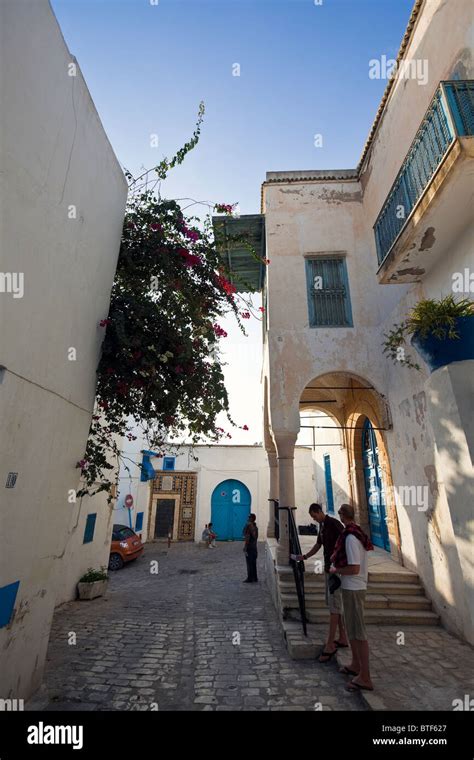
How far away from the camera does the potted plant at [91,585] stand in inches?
295

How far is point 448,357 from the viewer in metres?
4.59

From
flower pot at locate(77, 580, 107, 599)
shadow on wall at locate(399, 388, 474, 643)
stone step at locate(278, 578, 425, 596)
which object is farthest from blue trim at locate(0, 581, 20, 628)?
flower pot at locate(77, 580, 107, 599)

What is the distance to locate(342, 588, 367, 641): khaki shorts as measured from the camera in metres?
3.51

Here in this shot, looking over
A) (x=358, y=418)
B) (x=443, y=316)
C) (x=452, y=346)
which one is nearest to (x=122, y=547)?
(x=358, y=418)

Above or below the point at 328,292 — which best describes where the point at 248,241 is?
above

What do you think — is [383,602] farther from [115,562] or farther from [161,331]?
[115,562]

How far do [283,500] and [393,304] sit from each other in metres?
4.32

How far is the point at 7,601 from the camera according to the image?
3145 mm

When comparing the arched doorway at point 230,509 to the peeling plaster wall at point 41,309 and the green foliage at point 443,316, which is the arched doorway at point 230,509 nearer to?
the peeling plaster wall at point 41,309

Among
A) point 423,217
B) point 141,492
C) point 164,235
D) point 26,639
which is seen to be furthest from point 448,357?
point 141,492

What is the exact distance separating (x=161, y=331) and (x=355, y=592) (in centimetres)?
373

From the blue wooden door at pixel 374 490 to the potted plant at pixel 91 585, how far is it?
244 inches

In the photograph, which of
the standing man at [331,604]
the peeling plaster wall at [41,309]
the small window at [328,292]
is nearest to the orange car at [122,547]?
the peeling plaster wall at [41,309]
